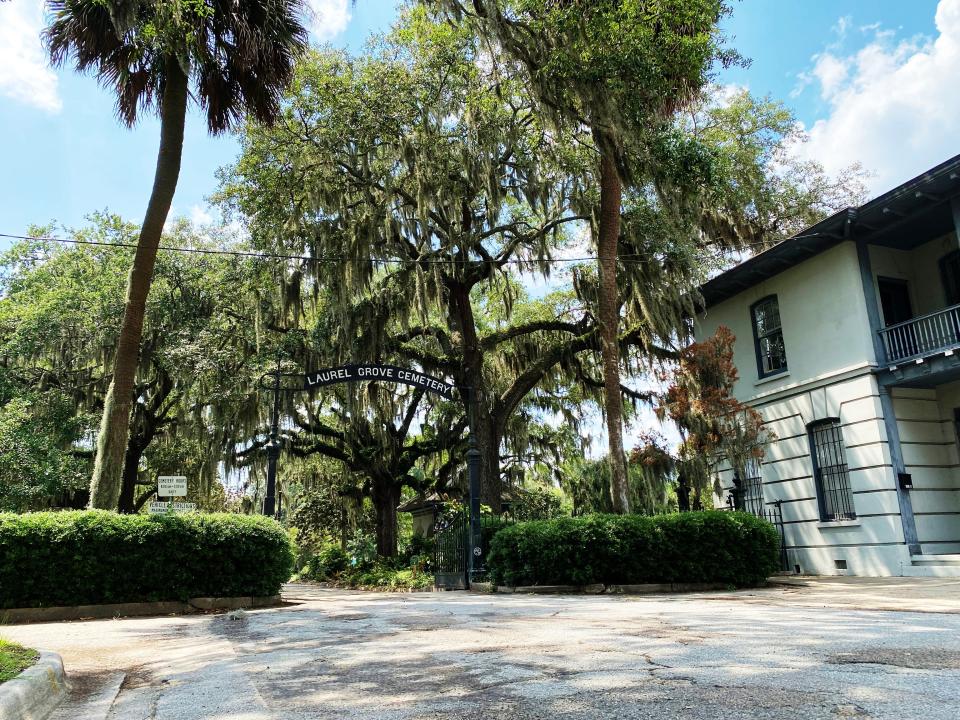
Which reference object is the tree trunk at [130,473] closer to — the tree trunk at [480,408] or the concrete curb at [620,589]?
the tree trunk at [480,408]

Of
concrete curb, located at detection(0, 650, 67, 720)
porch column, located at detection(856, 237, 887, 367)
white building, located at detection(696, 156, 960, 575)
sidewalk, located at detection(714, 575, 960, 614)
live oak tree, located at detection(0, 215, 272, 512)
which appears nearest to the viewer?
concrete curb, located at detection(0, 650, 67, 720)

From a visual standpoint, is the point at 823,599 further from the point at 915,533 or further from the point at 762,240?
the point at 762,240

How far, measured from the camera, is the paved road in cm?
382

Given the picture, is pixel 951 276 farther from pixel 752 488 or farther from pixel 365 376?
pixel 365 376

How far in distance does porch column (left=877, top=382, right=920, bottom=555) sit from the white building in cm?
2

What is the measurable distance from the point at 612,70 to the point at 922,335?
8339mm

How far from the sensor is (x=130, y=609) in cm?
1125

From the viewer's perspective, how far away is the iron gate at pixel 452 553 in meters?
16.0

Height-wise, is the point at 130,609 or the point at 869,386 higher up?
the point at 869,386

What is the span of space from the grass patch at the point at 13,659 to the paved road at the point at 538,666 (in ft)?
1.34

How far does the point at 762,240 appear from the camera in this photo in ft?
69.7

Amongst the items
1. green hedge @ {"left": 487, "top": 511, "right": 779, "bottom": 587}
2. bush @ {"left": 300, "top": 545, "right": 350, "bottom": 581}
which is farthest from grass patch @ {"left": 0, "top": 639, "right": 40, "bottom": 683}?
bush @ {"left": 300, "top": 545, "right": 350, "bottom": 581}

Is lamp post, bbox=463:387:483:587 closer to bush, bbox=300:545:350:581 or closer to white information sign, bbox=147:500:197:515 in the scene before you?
white information sign, bbox=147:500:197:515

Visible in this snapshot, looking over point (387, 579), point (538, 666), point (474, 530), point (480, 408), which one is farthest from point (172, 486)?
point (538, 666)
